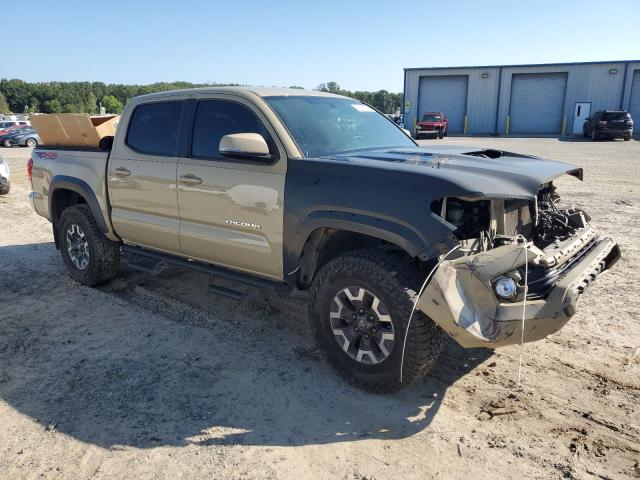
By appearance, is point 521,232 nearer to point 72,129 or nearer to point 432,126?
point 72,129

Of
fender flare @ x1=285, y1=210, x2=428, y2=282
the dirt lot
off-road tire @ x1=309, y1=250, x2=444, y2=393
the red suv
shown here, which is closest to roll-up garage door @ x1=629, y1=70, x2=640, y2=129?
the red suv

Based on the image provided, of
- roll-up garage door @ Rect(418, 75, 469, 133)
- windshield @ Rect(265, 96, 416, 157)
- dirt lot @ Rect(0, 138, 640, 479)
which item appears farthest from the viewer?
roll-up garage door @ Rect(418, 75, 469, 133)

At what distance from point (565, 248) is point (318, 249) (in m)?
1.68

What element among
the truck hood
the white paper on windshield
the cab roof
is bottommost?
the truck hood

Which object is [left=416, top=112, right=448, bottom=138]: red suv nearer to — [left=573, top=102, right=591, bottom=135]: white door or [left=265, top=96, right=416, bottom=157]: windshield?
[left=573, top=102, right=591, bottom=135]: white door

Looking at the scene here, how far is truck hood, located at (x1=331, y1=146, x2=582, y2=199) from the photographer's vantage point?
9.87ft

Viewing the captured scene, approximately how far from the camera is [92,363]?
3916 millimetres

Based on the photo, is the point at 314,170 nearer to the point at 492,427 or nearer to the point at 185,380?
the point at 185,380

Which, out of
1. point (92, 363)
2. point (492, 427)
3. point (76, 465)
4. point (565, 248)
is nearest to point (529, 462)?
point (492, 427)

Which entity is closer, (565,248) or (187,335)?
(565,248)

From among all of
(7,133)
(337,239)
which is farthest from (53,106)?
(337,239)

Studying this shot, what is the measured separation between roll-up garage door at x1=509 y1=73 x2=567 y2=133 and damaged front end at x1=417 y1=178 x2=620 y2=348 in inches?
1571

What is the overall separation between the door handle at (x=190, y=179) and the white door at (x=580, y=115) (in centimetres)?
3937

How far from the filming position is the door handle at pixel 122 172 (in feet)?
16.1
